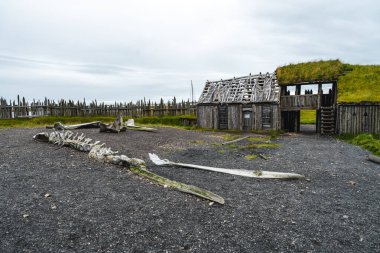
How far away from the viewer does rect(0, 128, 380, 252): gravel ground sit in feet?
15.1

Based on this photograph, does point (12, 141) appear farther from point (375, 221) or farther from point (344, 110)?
point (344, 110)

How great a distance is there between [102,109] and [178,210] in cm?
2718

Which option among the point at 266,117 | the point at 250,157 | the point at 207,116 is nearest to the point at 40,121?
the point at 207,116

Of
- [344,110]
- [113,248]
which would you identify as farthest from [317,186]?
[344,110]

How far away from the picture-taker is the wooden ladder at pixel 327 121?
71.8 feet

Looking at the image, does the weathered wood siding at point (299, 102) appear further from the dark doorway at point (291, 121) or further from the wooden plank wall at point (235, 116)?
the dark doorway at point (291, 121)

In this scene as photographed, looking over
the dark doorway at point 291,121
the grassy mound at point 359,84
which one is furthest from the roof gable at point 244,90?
the grassy mound at point 359,84

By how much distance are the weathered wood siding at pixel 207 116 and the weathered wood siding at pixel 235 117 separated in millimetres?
1559

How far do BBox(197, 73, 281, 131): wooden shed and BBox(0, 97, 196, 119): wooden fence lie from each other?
3.82 metres

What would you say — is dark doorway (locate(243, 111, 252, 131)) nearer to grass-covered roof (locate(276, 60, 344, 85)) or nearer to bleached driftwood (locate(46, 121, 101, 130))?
grass-covered roof (locate(276, 60, 344, 85))

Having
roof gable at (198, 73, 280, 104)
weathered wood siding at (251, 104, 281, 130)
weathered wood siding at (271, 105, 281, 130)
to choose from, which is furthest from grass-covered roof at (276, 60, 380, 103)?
weathered wood siding at (251, 104, 281, 130)

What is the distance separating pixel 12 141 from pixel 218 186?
11636 mm

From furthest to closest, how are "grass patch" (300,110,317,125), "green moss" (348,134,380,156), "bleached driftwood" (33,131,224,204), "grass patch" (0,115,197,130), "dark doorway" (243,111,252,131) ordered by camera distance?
"grass patch" (300,110,317,125), "dark doorway" (243,111,252,131), "grass patch" (0,115,197,130), "green moss" (348,134,380,156), "bleached driftwood" (33,131,224,204)

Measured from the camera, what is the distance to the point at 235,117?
2642cm
